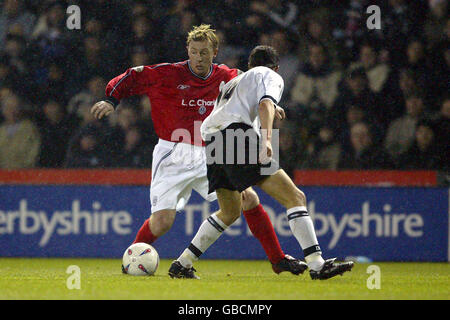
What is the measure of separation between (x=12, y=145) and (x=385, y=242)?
393 cm

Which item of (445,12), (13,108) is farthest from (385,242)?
(13,108)

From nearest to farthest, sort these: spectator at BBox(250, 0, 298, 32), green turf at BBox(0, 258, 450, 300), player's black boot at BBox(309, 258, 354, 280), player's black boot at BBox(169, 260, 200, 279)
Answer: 1. green turf at BBox(0, 258, 450, 300)
2. player's black boot at BBox(309, 258, 354, 280)
3. player's black boot at BBox(169, 260, 200, 279)
4. spectator at BBox(250, 0, 298, 32)

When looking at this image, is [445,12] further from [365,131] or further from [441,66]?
[365,131]

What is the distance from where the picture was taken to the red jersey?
5969 millimetres

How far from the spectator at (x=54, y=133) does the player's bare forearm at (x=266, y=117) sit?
3.87m

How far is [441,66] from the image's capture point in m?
8.34

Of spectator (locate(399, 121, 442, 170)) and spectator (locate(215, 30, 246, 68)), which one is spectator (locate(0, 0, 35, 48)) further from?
spectator (locate(399, 121, 442, 170))

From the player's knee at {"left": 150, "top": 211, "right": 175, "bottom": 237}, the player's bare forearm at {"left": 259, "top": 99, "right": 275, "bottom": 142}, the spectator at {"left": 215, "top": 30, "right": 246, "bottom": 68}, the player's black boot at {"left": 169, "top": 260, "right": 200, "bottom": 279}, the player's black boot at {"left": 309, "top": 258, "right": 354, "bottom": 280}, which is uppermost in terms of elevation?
the spectator at {"left": 215, "top": 30, "right": 246, "bottom": 68}

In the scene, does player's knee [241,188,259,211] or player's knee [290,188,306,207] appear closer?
player's knee [290,188,306,207]

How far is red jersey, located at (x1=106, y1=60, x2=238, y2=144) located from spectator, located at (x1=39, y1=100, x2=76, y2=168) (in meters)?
2.35

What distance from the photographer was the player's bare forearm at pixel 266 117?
4660 millimetres

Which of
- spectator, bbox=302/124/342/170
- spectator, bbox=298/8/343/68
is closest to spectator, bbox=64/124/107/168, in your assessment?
spectator, bbox=302/124/342/170

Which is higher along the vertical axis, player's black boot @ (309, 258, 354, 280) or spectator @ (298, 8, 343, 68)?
spectator @ (298, 8, 343, 68)

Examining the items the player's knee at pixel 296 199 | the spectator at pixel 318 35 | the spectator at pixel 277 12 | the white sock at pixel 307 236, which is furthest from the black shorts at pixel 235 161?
the spectator at pixel 277 12
